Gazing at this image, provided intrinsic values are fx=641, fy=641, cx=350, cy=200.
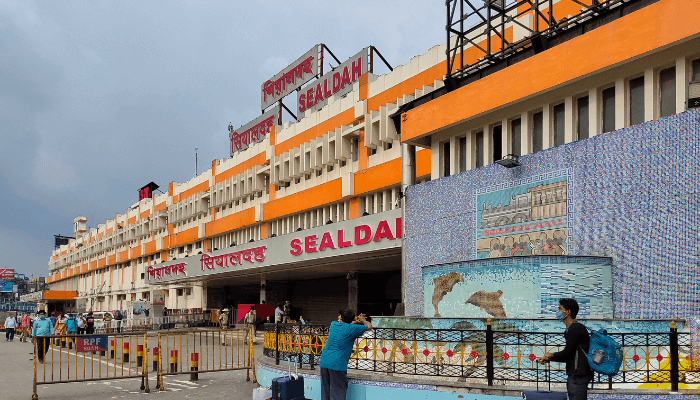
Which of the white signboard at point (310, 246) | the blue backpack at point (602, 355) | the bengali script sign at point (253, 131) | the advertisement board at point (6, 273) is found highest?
the bengali script sign at point (253, 131)

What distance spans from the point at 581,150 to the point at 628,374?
20.0ft

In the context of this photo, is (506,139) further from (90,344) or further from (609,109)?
(90,344)

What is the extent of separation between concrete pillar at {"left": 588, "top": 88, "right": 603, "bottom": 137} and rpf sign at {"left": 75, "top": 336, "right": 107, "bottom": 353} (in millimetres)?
12974

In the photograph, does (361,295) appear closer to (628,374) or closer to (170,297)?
(628,374)

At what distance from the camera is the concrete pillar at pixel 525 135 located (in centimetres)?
1650

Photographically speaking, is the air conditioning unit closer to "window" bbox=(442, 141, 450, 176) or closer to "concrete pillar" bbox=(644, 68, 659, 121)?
"concrete pillar" bbox=(644, 68, 659, 121)

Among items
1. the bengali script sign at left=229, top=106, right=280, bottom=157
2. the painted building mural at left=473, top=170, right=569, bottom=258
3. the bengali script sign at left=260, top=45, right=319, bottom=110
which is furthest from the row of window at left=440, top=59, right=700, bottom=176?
the bengali script sign at left=229, top=106, right=280, bottom=157

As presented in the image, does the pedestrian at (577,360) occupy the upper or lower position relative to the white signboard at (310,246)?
lower

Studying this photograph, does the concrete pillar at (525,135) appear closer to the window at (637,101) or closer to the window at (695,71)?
the window at (637,101)

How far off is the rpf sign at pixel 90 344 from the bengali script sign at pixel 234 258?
59.7ft

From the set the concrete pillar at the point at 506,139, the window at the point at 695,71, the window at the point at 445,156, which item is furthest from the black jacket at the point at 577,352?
the window at the point at 445,156

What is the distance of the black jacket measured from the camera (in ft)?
23.4

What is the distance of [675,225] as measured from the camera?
1242 centimetres

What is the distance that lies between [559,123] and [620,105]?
6.12 feet
